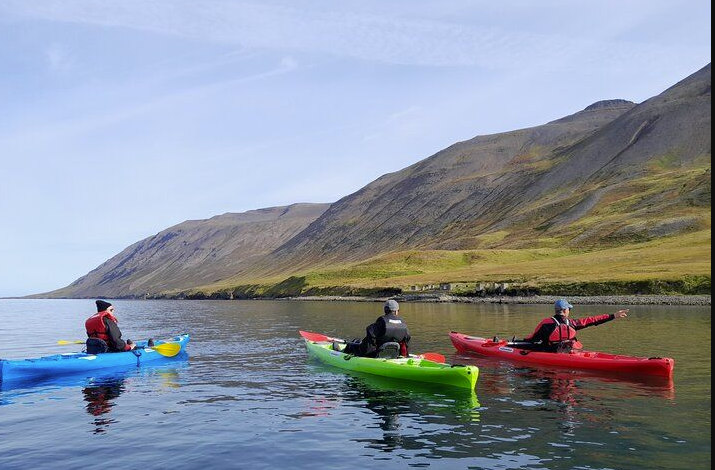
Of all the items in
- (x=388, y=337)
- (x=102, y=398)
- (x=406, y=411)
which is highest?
(x=388, y=337)

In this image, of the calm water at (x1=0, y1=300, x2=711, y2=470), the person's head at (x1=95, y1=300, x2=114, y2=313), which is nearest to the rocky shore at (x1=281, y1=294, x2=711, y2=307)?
the calm water at (x1=0, y1=300, x2=711, y2=470)

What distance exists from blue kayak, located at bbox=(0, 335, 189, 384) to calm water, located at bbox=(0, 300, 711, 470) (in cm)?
67

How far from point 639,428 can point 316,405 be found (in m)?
9.42

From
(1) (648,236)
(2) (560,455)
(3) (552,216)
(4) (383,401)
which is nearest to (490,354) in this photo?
(4) (383,401)

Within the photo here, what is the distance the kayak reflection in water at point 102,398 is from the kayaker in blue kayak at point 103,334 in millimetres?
2260

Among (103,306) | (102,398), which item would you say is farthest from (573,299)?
(102,398)

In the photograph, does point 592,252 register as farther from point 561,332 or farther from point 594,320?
point 594,320

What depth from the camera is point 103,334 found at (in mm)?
26422

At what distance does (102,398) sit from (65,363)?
5.08 m

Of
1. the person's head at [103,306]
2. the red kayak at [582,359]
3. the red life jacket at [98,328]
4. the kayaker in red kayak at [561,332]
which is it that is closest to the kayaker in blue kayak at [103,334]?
the red life jacket at [98,328]

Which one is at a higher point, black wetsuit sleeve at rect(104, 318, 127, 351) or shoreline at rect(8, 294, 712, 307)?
black wetsuit sleeve at rect(104, 318, 127, 351)

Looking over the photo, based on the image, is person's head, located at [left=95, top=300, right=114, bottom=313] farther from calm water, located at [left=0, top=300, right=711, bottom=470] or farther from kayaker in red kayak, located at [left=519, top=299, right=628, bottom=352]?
kayaker in red kayak, located at [left=519, top=299, right=628, bottom=352]

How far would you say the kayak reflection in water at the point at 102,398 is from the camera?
17.1 metres

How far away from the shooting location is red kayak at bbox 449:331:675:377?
21859 millimetres
